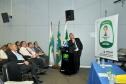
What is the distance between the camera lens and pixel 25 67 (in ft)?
23.7

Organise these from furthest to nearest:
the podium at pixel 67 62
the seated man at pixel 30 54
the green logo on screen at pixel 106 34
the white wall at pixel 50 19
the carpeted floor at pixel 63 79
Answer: the white wall at pixel 50 19
the podium at pixel 67 62
the seated man at pixel 30 54
the carpeted floor at pixel 63 79
the green logo on screen at pixel 106 34

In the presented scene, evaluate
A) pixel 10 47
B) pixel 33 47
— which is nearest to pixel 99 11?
pixel 33 47

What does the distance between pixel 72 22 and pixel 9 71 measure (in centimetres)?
641

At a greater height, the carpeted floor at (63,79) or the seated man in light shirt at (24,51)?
the seated man in light shirt at (24,51)

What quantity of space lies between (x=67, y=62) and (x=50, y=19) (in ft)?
9.45

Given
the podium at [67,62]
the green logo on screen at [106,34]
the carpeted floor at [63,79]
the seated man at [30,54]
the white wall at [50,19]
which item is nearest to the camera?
the green logo on screen at [106,34]

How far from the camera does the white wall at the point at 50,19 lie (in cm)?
1112

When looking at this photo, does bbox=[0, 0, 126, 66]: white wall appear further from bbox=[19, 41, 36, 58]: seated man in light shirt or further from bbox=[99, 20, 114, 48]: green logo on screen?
bbox=[99, 20, 114, 48]: green logo on screen

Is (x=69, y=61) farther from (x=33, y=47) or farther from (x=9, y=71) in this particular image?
(x=9, y=71)

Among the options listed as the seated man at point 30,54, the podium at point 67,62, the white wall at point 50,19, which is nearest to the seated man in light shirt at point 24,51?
the seated man at point 30,54

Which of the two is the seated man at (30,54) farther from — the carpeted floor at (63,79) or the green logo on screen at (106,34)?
the green logo on screen at (106,34)

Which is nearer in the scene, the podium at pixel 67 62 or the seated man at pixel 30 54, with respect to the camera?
the seated man at pixel 30 54

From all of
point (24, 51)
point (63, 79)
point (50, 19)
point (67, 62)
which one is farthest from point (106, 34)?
point (50, 19)

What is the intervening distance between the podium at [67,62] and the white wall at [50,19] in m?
2.20
